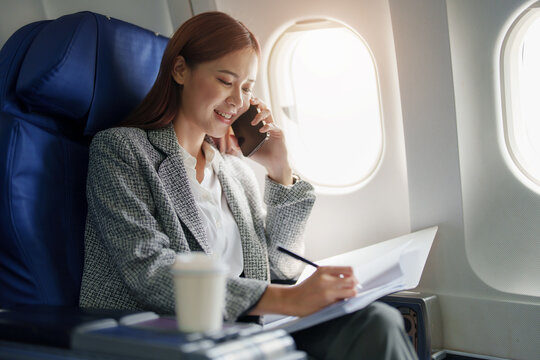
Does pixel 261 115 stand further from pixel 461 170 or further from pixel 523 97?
pixel 523 97

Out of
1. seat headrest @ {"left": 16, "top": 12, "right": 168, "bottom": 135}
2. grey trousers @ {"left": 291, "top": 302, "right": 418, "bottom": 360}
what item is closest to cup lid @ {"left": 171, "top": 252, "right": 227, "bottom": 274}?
grey trousers @ {"left": 291, "top": 302, "right": 418, "bottom": 360}

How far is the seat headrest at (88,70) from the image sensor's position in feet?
5.27

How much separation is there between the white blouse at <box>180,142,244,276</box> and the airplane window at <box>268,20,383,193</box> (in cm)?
60

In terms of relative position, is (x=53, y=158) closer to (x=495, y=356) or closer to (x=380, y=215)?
(x=380, y=215)

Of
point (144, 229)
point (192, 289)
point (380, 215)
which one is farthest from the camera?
point (380, 215)

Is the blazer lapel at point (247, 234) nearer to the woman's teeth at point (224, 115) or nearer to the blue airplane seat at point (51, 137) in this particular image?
the woman's teeth at point (224, 115)

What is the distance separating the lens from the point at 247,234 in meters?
1.85

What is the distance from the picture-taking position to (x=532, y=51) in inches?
77.5

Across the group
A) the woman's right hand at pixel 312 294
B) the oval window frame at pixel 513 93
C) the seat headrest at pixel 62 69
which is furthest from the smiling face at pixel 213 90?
the oval window frame at pixel 513 93

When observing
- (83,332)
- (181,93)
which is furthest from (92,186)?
(83,332)

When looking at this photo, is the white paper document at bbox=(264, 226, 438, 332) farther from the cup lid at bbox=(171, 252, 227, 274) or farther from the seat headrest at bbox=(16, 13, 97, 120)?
the seat headrest at bbox=(16, 13, 97, 120)

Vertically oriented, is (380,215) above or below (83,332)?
below

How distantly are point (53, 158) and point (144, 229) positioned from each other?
373 millimetres

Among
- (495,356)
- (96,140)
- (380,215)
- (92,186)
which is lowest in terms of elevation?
(495,356)
